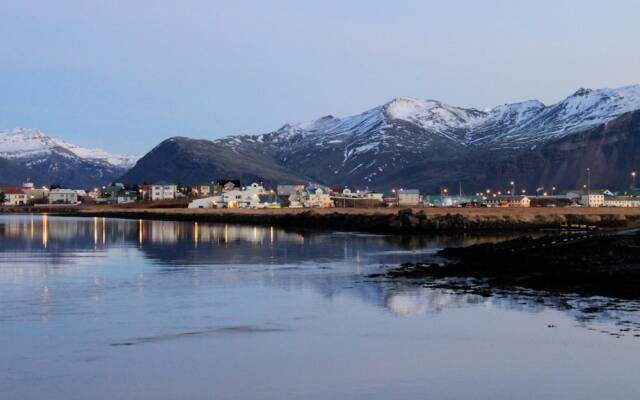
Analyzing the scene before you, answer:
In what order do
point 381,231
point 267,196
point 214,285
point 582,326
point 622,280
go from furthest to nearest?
point 267,196, point 381,231, point 214,285, point 622,280, point 582,326

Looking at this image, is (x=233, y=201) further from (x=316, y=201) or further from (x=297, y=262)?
(x=297, y=262)

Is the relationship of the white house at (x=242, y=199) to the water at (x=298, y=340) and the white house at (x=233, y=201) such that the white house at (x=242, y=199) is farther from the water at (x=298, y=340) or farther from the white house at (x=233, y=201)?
the water at (x=298, y=340)

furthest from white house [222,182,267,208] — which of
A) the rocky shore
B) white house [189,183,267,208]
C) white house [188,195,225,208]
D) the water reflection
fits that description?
the rocky shore

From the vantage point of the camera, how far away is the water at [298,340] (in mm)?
18438

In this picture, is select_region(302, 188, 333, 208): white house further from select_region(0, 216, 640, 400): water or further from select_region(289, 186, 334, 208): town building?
select_region(0, 216, 640, 400): water

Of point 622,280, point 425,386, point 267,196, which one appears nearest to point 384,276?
point 622,280

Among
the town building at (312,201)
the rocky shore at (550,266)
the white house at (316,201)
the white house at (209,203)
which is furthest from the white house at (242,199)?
the rocky shore at (550,266)

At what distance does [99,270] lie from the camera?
146 ft

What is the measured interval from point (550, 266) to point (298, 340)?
61.5 ft

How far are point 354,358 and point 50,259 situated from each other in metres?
35.0

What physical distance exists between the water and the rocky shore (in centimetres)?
270

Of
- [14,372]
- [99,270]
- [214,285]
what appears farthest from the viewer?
[99,270]

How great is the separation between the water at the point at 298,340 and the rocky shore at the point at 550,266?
8.85ft

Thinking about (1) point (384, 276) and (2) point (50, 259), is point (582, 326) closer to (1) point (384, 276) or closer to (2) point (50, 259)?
(1) point (384, 276)
